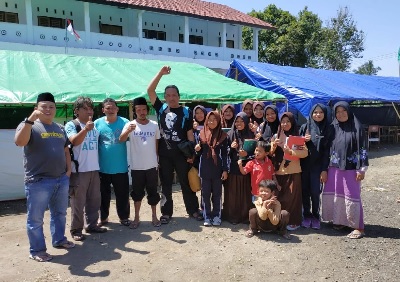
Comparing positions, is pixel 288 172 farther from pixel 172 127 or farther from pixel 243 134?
pixel 172 127

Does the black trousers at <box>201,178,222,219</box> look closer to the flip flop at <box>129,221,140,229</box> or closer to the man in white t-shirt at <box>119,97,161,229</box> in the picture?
the man in white t-shirt at <box>119,97,161,229</box>

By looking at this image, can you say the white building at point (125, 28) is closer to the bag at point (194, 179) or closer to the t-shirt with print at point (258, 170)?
the bag at point (194, 179)

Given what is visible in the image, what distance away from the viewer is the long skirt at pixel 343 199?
4.27 meters

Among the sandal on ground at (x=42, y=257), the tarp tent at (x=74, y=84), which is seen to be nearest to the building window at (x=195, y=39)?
the tarp tent at (x=74, y=84)

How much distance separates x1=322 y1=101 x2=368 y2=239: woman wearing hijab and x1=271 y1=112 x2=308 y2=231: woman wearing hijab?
0.37m

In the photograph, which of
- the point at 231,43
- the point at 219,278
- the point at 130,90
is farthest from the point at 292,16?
the point at 219,278

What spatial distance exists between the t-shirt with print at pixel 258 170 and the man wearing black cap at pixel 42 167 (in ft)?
7.12

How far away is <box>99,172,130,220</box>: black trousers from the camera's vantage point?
14.9ft

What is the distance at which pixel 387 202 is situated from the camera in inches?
235

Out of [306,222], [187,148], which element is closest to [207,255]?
[187,148]

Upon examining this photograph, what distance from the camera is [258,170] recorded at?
4.45m

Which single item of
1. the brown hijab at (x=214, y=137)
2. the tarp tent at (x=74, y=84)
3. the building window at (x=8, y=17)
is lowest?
the brown hijab at (x=214, y=137)

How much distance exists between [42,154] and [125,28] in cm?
1538

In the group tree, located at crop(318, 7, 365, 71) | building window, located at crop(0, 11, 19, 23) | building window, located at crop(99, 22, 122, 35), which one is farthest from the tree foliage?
building window, located at crop(0, 11, 19, 23)
